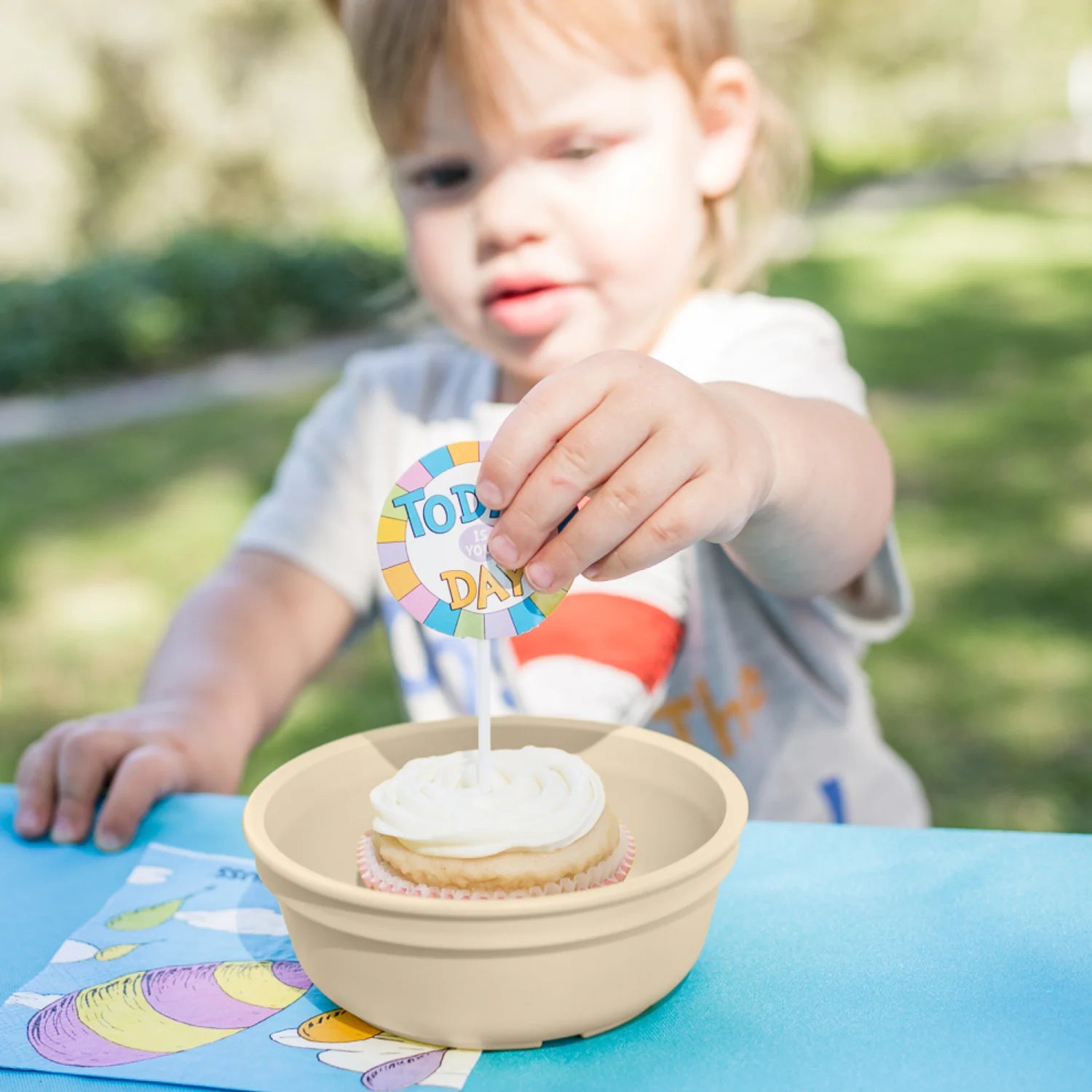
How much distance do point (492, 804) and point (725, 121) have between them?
872 mm

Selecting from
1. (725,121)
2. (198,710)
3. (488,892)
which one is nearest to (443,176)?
(725,121)

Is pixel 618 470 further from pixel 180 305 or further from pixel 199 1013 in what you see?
pixel 180 305

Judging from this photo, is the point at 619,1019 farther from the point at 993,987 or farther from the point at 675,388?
the point at 675,388

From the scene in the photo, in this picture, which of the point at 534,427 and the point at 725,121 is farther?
the point at 725,121

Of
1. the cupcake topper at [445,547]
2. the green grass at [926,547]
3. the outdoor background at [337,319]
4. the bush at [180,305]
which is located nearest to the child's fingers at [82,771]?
the cupcake topper at [445,547]

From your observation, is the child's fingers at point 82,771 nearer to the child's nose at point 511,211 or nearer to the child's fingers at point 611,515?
the child's fingers at point 611,515

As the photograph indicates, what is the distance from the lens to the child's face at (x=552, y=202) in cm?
115

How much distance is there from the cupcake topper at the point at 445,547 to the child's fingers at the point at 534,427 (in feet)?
0.06

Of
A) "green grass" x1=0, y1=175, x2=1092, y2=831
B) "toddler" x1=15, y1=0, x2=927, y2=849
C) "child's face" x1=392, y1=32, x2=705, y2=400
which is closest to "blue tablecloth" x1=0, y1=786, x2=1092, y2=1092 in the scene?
"toddler" x1=15, y1=0, x2=927, y2=849

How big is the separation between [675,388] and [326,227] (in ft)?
23.1

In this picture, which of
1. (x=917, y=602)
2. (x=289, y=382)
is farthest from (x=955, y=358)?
(x=289, y=382)

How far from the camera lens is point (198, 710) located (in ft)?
3.84

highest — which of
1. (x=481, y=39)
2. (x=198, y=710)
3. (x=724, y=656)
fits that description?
(x=481, y=39)

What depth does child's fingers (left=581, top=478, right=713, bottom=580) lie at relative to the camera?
0.73 metres
